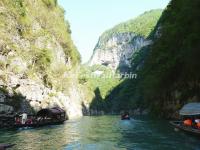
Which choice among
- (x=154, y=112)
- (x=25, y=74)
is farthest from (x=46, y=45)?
(x=154, y=112)

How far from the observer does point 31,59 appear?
8219 cm

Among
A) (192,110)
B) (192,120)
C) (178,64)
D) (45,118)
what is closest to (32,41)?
(45,118)

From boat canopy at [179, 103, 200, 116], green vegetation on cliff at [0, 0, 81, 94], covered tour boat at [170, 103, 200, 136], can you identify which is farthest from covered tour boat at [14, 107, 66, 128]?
boat canopy at [179, 103, 200, 116]

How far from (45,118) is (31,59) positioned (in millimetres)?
20105

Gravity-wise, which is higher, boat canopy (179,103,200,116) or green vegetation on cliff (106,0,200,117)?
green vegetation on cliff (106,0,200,117)

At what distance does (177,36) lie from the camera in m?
71.4

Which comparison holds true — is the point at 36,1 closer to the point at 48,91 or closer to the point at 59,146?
the point at 48,91

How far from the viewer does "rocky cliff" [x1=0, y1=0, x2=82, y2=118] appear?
69.6 meters

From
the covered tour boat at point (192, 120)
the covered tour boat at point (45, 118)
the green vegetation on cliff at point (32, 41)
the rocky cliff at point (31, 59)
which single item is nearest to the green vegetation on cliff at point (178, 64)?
the covered tour boat at point (192, 120)

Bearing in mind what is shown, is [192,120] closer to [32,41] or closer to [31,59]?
[31,59]

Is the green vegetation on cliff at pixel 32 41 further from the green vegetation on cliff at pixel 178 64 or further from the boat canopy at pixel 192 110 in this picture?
the boat canopy at pixel 192 110

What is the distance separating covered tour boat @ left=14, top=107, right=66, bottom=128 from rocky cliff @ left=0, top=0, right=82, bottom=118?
4493mm

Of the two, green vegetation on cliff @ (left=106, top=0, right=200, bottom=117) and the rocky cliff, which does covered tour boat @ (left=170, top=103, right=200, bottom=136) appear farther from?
the rocky cliff

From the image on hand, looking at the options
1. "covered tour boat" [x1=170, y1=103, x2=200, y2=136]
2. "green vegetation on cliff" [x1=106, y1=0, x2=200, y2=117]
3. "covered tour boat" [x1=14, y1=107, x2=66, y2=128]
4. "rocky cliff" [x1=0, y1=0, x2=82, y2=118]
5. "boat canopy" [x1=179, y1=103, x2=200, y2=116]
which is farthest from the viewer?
"rocky cliff" [x1=0, y1=0, x2=82, y2=118]
